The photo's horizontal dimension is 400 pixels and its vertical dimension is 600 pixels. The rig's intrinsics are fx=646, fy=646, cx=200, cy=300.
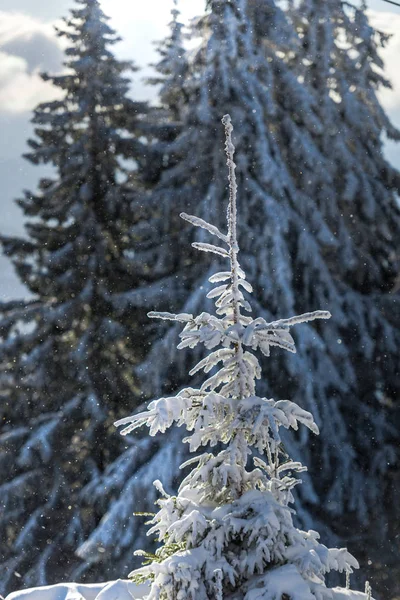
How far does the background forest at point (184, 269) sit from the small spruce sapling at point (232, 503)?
6.66 m

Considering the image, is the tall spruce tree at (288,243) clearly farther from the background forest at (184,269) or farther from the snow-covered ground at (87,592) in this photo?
the snow-covered ground at (87,592)

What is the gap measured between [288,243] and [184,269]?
188 centimetres

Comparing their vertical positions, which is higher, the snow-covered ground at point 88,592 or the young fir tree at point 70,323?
the young fir tree at point 70,323

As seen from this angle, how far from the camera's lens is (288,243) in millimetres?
11281

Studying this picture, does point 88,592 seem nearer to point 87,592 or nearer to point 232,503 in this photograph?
point 87,592

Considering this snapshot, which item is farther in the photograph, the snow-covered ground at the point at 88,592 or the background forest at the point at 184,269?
the background forest at the point at 184,269

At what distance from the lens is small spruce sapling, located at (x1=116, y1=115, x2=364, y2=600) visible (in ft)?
9.02

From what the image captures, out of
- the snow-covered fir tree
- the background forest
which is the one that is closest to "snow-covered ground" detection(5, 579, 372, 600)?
the background forest

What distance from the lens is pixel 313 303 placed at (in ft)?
37.2

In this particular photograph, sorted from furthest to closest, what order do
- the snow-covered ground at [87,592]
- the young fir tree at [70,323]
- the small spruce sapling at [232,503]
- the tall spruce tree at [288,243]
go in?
the young fir tree at [70,323], the tall spruce tree at [288,243], the snow-covered ground at [87,592], the small spruce sapling at [232,503]

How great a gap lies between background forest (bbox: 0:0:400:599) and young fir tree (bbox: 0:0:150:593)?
0.04 metres

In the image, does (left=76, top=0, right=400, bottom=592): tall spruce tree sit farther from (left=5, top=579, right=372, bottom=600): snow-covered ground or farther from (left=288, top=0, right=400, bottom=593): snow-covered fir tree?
(left=5, top=579, right=372, bottom=600): snow-covered ground

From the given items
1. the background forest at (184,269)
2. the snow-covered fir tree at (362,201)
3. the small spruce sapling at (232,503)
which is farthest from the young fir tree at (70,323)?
the small spruce sapling at (232,503)

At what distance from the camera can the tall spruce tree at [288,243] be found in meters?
10.4
